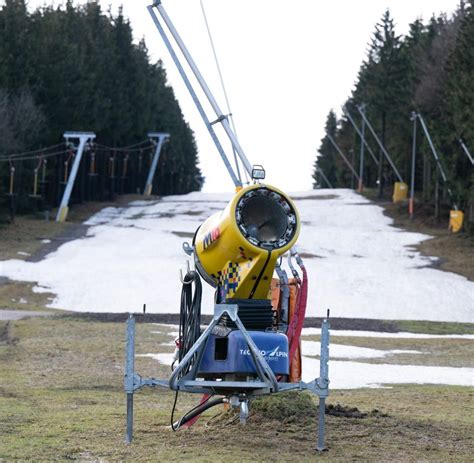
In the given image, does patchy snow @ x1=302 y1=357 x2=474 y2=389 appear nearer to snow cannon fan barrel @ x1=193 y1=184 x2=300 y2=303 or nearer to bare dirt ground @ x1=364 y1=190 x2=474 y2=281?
→ snow cannon fan barrel @ x1=193 y1=184 x2=300 y2=303

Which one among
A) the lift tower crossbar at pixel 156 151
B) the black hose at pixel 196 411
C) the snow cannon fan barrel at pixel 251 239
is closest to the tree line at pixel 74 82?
the lift tower crossbar at pixel 156 151

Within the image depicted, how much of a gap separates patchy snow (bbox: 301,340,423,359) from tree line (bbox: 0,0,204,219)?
1637 inches

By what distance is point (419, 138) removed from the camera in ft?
316

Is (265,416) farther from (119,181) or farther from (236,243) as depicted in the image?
(119,181)

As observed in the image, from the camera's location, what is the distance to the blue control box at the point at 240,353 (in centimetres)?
1073

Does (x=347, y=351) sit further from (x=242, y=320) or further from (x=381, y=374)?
(x=242, y=320)

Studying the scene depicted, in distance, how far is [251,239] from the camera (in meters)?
10.9

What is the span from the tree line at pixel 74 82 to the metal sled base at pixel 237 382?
5645cm

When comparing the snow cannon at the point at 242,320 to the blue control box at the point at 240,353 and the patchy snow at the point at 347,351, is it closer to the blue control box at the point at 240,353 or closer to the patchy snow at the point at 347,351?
the blue control box at the point at 240,353

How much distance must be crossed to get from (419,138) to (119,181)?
87.2 feet

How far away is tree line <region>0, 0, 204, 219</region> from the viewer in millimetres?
76000

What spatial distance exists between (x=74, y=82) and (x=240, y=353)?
7752 centimetres

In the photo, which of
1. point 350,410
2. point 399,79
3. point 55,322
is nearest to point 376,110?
point 399,79

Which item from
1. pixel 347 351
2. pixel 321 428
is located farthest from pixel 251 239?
pixel 347 351
